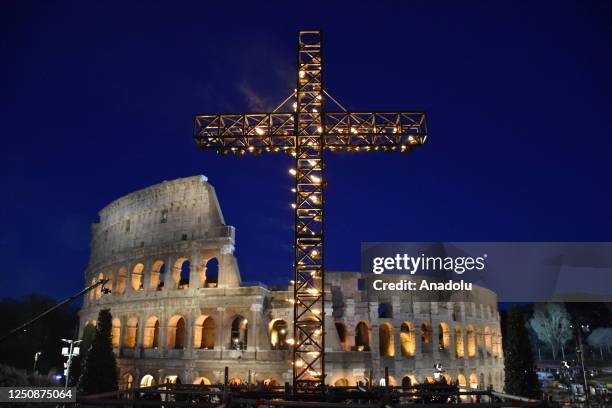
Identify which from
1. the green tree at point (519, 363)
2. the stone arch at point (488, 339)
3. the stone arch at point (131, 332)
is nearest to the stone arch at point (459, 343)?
the stone arch at point (488, 339)

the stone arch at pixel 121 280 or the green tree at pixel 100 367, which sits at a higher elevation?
the stone arch at pixel 121 280

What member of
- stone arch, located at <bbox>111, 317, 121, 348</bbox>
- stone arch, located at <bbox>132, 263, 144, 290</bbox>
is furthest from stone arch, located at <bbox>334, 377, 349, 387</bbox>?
stone arch, located at <bbox>111, 317, 121, 348</bbox>

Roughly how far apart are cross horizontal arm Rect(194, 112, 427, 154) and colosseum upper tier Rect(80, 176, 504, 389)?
38.9 ft

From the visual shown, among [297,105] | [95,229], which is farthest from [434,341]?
[95,229]

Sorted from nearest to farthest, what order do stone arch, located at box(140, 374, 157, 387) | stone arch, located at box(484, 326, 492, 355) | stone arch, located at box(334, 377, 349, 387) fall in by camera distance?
stone arch, located at box(334, 377, 349, 387), stone arch, located at box(140, 374, 157, 387), stone arch, located at box(484, 326, 492, 355)

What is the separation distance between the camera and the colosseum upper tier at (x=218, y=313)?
31.2 meters

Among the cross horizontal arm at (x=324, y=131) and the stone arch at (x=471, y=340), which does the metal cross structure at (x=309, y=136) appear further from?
the stone arch at (x=471, y=340)

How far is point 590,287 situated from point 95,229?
1759 inches

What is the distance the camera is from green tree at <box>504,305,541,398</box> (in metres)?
26.3

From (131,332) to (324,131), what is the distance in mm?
24262

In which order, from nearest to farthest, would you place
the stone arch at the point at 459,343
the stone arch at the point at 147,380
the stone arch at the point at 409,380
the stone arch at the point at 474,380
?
1. the stone arch at the point at 147,380
2. the stone arch at the point at 409,380
3. the stone arch at the point at 459,343
4. the stone arch at the point at 474,380

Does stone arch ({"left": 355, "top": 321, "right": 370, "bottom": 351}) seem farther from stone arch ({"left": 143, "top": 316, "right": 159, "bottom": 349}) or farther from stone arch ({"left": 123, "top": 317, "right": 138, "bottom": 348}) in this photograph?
stone arch ({"left": 123, "top": 317, "right": 138, "bottom": 348})

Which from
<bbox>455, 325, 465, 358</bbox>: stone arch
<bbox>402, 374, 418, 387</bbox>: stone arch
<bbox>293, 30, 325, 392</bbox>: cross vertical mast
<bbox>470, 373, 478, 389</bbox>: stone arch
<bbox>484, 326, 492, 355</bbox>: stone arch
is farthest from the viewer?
<bbox>484, 326, 492, 355</bbox>: stone arch

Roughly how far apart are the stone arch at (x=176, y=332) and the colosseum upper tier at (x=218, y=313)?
0.35 ft
